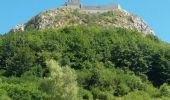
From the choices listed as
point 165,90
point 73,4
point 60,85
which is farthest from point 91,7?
point 60,85

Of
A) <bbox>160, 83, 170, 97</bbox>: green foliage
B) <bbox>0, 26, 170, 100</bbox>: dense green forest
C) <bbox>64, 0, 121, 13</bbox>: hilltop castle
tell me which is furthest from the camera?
<bbox>64, 0, 121, 13</bbox>: hilltop castle

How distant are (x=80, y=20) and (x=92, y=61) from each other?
20501 mm

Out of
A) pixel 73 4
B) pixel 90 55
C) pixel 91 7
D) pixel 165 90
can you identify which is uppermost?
pixel 73 4

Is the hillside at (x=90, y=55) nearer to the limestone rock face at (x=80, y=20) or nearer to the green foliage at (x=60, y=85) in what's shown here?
the limestone rock face at (x=80, y=20)

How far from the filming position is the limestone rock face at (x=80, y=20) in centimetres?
11819

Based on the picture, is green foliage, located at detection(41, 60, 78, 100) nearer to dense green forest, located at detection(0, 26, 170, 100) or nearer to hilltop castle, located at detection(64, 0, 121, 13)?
dense green forest, located at detection(0, 26, 170, 100)

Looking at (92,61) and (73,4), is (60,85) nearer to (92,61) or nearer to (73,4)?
(92,61)

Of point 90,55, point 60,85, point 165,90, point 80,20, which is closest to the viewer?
point 60,85

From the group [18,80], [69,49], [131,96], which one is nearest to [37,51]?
[69,49]

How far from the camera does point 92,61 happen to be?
99188mm

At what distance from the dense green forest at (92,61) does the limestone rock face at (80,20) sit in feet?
18.4

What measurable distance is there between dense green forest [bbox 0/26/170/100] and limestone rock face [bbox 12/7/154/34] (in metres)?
5.62

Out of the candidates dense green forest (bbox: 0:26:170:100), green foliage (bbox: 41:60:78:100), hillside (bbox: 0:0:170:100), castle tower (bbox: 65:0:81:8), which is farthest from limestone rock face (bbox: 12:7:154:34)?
green foliage (bbox: 41:60:78:100)

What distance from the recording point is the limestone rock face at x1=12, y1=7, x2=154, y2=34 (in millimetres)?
118188
